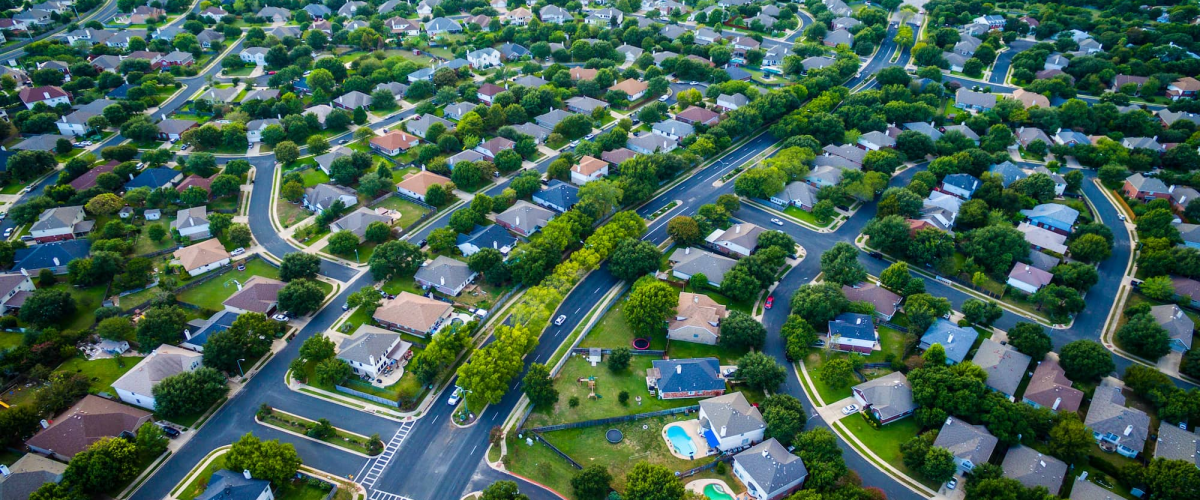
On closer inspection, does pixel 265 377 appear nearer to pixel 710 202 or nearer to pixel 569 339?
pixel 569 339

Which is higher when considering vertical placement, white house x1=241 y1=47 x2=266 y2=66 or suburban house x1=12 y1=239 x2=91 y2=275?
white house x1=241 y1=47 x2=266 y2=66

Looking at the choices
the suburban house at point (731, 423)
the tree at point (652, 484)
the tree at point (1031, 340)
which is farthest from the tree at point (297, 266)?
the tree at point (1031, 340)

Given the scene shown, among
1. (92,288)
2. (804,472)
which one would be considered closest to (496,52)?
(92,288)

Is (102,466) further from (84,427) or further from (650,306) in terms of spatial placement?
(650,306)

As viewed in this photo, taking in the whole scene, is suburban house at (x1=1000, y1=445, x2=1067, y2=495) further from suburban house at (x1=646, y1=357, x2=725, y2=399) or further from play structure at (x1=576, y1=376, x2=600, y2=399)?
play structure at (x1=576, y1=376, x2=600, y2=399)

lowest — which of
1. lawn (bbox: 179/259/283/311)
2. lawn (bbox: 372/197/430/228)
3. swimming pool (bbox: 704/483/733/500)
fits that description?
swimming pool (bbox: 704/483/733/500)

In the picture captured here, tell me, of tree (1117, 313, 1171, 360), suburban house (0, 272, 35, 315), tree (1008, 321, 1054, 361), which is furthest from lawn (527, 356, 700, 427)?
suburban house (0, 272, 35, 315)

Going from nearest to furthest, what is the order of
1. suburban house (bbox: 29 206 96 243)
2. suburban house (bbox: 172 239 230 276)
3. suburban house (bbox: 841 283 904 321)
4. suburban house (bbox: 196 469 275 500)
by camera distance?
1. suburban house (bbox: 196 469 275 500)
2. suburban house (bbox: 841 283 904 321)
3. suburban house (bbox: 172 239 230 276)
4. suburban house (bbox: 29 206 96 243)
